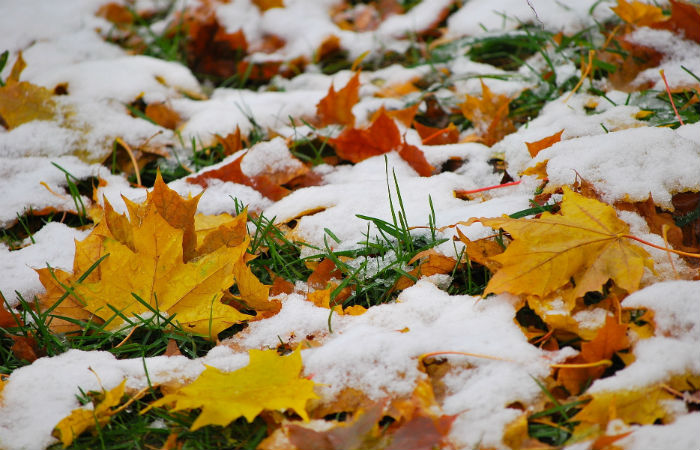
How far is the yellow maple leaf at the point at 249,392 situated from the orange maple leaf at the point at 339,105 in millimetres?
1170

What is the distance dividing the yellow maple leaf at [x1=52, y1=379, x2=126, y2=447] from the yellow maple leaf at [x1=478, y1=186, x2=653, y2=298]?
782mm

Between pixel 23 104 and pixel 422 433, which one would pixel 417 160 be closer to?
pixel 422 433

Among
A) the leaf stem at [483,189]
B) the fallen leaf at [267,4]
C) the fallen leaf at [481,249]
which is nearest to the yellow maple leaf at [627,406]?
the fallen leaf at [481,249]

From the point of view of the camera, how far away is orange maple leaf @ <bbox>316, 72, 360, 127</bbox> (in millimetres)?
2004

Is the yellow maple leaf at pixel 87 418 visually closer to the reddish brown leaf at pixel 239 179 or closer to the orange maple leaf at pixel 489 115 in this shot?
the reddish brown leaf at pixel 239 179

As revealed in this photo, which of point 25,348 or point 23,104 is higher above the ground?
A: point 23,104

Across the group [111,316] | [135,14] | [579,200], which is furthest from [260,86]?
[579,200]

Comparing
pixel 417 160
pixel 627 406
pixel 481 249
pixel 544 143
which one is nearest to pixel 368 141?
pixel 417 160

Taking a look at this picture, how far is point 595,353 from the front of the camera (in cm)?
101

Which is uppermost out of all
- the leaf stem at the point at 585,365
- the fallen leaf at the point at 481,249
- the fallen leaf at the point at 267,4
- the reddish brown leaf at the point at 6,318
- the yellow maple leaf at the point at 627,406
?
the fallen leaf at the point at 267,4

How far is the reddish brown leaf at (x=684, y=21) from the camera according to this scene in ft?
6.11

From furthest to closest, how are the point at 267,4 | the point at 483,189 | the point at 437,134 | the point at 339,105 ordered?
the point at 267,4 < the point at 339,105 < the point at 437,134 < the point at 483,189

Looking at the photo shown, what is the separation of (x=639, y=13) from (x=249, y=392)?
6.65ft

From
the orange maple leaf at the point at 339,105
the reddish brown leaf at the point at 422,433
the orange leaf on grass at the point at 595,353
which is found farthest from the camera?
the orange maple leaf at the point at 339,105
